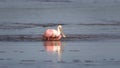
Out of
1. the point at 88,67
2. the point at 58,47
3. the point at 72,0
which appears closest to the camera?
the point at 88,67

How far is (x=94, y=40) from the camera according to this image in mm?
26547

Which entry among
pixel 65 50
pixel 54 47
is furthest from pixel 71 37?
pixel 65 50

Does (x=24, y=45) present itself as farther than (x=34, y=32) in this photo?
No

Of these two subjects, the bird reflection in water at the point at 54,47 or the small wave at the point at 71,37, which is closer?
the bird reflection in water at the point at 54,47

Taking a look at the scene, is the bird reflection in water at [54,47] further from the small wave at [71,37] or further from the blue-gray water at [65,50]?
the small wave at [71,37]

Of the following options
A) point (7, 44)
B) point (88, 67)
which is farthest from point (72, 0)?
point (88, 67)

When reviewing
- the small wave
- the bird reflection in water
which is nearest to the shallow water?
the bird reflection in water

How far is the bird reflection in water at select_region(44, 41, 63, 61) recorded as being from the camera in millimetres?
22250

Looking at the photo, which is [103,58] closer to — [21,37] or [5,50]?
[5,50]

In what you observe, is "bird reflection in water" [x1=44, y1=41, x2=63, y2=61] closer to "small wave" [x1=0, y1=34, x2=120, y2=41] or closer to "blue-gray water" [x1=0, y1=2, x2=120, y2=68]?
"blue-gray water" [x1=0, y1=2, x2=120, y2=68]

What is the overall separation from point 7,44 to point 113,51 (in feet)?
14.4

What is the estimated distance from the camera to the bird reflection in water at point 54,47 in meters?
22.2

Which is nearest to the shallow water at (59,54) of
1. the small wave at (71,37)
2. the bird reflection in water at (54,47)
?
the bird reflection in water at (54,47)

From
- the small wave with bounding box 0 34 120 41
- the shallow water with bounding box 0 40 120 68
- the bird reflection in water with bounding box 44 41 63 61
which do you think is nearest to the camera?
the shallow water with bounding box 0 40 120 68
